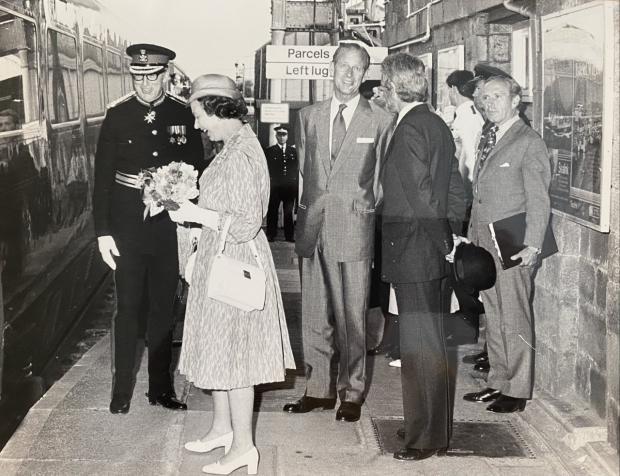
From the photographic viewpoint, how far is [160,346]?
5.50 metres

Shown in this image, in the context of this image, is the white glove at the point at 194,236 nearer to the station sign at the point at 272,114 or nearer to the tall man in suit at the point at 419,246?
the tall man in suit at the point at 419,246

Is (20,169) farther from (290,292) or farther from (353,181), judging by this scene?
(290,292)

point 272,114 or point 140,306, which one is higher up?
point 272,114

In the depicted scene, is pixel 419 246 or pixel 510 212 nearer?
pixel 419 246

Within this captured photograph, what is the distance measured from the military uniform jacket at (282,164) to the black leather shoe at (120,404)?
2.10 m

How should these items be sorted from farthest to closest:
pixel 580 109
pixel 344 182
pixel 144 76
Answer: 1. pixel 144 76
2. pixel 344 182
3. pixel 580 109

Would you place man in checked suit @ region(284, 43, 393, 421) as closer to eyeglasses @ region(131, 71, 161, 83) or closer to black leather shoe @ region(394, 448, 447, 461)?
black leather shoe @ region(394, 448, 447, 461)

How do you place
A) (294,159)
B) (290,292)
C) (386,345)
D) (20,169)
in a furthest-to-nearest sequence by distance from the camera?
(290,292) → (294,159) → (386,345) → (20,169)

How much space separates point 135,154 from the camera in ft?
17.4

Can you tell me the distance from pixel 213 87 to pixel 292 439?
6.08 feet

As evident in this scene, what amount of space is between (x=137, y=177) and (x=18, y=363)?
116 centimetres

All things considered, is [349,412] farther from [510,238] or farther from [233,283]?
[233,283]

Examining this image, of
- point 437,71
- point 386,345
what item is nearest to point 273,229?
point 386,345

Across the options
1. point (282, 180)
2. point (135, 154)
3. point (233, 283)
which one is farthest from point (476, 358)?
point (233, 283)
